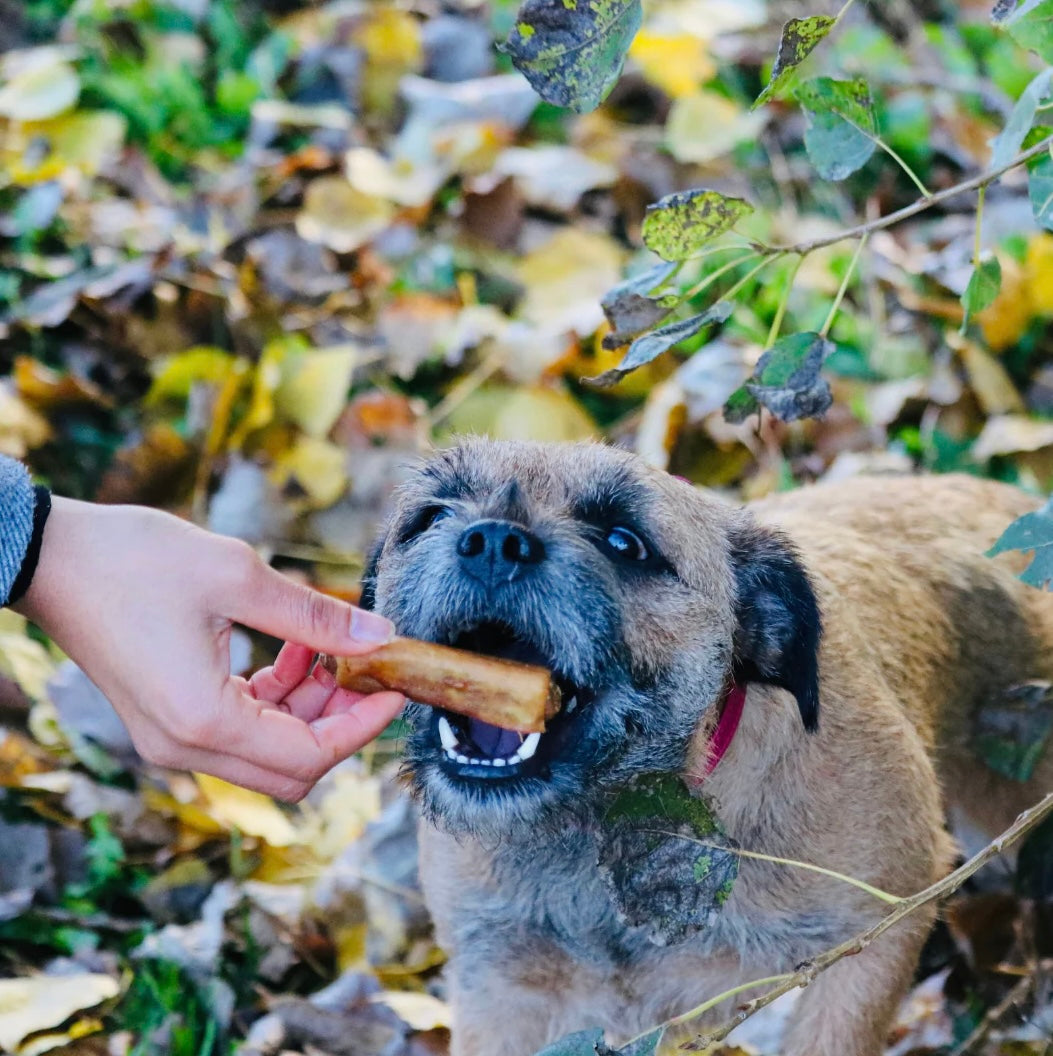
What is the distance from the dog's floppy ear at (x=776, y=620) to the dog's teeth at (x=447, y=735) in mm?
572

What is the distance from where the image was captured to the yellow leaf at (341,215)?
18.3ft

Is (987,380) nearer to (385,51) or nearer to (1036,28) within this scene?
(1036,28)

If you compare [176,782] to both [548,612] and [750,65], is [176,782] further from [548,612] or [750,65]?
[750,65]

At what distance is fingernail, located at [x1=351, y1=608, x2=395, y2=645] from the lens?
217cm

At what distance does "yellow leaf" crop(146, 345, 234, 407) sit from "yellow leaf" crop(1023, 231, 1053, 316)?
267 centimetres

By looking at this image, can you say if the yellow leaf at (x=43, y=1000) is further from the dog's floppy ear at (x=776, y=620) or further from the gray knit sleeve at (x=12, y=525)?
the dog's floppy ear at (x=776, y=620)

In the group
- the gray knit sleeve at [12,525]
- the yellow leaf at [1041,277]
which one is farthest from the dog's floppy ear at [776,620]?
the yellow leaf at [1041,277]

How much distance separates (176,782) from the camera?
12.2ft

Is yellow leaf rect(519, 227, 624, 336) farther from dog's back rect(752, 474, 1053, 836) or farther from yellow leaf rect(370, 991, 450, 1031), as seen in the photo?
yellow leaf rect(370, 991, 450, 1031)

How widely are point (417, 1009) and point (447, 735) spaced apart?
38.0 inches

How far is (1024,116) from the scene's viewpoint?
6.59 feet

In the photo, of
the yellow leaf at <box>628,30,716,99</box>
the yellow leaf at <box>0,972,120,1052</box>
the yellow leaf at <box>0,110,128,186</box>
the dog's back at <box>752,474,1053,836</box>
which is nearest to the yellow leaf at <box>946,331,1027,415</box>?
the dog's back at <box>752,474,1053,836</box>

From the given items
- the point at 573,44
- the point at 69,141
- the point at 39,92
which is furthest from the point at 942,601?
the point at 39,92

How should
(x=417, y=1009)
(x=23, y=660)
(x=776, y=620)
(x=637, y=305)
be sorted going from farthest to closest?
1. (x=23, y=660)
2. (x=417, y=1009)
3. (x=776, y=620)
4. (x=637, y=305)
